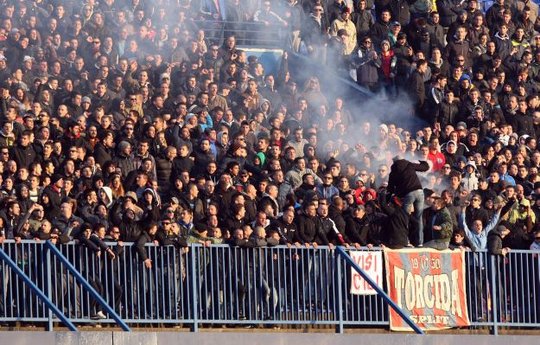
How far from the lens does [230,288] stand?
928 inches

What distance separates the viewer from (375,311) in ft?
80.0

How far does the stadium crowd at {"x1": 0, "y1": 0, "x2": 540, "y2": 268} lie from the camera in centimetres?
2447

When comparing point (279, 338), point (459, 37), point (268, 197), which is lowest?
point (279, 338)

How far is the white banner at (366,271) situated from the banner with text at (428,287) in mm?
144

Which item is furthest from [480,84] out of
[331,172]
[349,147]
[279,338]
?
[279,338]

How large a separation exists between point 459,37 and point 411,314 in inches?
392

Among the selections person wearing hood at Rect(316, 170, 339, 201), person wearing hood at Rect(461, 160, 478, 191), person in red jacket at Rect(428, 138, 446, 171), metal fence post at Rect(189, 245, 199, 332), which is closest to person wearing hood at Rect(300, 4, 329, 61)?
person in red jacket at Rect(428, 138, 446, 171)

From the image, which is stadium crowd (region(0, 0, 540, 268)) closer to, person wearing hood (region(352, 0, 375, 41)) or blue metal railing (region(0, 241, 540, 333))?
person wearing hood (region(352, 0, 375, 41))

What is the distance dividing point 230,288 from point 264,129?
19.3 ft

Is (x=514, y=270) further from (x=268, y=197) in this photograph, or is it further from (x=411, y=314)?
(x=268, y=197)

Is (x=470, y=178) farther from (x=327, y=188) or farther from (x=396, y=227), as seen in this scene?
(x=396, y=227)

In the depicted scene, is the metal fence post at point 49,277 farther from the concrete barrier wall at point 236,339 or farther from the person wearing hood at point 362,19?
the person wearing hood at point 362,19

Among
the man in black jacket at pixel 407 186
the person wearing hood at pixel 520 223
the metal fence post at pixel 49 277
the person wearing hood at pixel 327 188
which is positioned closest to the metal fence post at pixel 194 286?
the metal fence post at pixel 49 277

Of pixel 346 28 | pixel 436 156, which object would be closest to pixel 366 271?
pixel 436 156
